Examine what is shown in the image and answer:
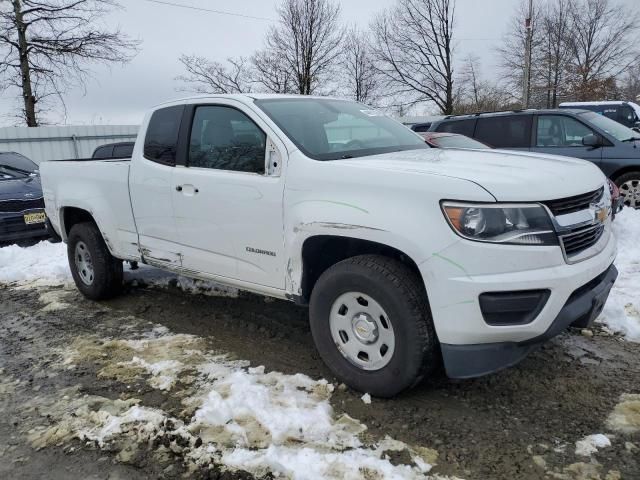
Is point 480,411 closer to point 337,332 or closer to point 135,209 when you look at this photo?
point 337,332

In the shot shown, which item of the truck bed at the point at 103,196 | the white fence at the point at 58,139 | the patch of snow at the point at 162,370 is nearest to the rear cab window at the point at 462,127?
the truck bed at the point at 103,196

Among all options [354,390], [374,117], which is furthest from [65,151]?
[354,390]

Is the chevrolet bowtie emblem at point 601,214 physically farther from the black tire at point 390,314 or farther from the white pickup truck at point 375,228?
the black tire at point 390,314

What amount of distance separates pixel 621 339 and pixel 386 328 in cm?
216

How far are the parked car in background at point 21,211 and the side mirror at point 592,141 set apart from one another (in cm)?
852

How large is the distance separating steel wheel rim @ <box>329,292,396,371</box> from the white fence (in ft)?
51.2

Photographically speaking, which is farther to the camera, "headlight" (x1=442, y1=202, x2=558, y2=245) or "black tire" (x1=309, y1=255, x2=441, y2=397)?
"black tire" (x1=309, y1=255, x2=441, y2=397)

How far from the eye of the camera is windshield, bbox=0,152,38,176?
9493 millimetres

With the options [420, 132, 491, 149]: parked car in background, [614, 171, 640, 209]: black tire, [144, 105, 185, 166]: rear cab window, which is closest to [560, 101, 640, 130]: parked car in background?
[614, 171, 640, 209]: black tire

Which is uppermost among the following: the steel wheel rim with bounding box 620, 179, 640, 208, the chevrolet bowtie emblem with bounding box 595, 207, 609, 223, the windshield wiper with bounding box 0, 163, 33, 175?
the windshield wiper with bounding box 0, 163, 33, 175

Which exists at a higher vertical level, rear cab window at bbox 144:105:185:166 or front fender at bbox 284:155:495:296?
rear cab window at bbox 144:105:185:166

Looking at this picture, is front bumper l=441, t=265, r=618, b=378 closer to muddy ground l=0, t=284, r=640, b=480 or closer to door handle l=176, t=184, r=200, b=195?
muddy ground l=0, t=284, r=640, b=480

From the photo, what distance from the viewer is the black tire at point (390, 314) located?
2918 millimetres

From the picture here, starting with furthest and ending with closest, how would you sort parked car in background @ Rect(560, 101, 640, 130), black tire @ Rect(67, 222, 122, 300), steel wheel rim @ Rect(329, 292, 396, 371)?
parked car in background @ Rect(560, 101, 640, 130)
black tire @ Rect(67, 222, 122, 300)
steel wheel rim @ Rect(329, 292, 396, 371)
